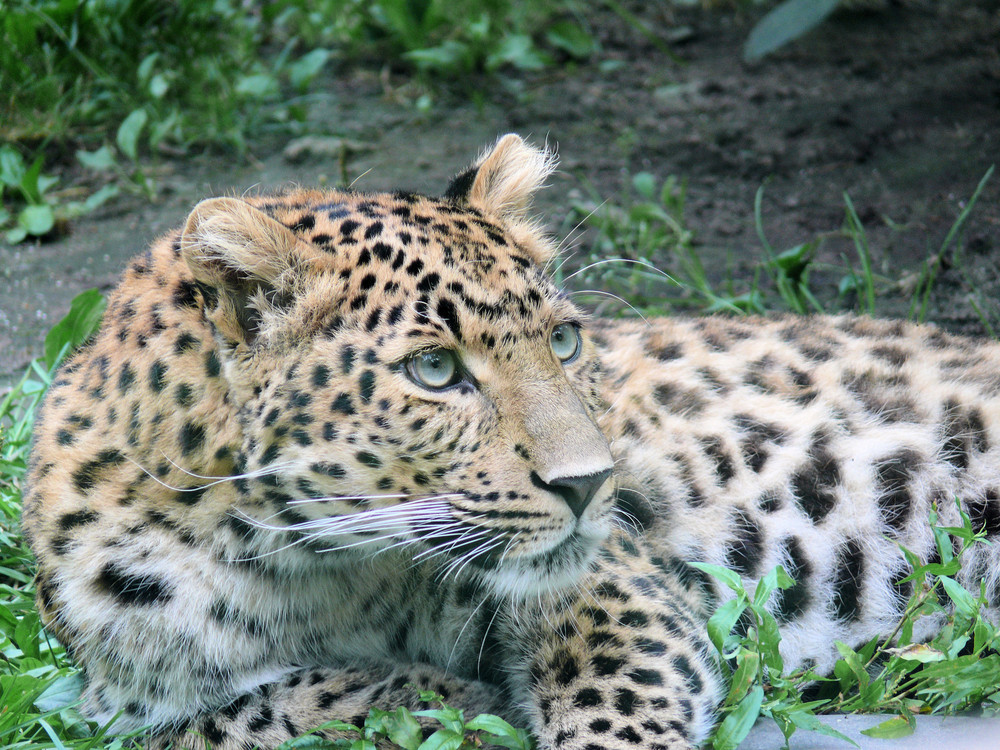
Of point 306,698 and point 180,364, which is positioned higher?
point 180,364

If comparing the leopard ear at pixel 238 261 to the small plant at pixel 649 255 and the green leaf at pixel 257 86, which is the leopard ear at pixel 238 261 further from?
the green leaf at pixel 257 86

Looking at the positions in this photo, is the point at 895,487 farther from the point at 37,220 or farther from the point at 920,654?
the point at 37,220

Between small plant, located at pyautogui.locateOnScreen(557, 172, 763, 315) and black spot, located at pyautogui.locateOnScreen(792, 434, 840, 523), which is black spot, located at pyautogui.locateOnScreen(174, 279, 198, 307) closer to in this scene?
black spot, located at pyautogui.locateOnScreen(792, 434, 840, 523)

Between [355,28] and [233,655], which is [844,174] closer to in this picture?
[355,28]

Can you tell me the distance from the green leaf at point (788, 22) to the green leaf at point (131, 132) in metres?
5.00

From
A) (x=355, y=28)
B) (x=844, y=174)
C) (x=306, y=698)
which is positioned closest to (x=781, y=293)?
(x=844, y=174)

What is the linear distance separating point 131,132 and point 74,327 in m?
3.14

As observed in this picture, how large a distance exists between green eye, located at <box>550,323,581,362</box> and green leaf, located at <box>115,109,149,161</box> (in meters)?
5.85

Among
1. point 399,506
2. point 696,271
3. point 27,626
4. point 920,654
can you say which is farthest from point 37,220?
point 920,654

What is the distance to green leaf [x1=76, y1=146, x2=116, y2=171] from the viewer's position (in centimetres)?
860

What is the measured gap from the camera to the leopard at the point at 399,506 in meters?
3.47

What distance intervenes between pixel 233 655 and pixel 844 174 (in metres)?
6.64

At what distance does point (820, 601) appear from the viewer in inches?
175

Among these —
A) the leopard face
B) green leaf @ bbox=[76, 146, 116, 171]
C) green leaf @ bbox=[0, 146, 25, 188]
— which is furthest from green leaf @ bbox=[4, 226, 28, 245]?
the leopard face
